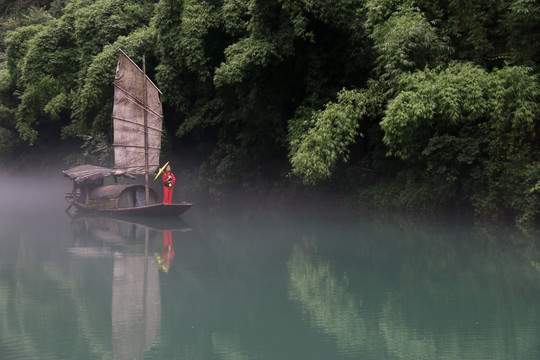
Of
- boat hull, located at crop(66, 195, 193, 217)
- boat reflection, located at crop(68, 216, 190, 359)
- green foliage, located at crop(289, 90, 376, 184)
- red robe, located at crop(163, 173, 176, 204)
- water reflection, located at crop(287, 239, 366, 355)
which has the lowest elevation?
boat reflection, located at crop(68, 216, 190, 359)

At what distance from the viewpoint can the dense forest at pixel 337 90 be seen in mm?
9922

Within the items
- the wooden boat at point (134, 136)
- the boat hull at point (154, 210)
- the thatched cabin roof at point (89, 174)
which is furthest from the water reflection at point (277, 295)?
the thatched cabin roof at point (89, 174)

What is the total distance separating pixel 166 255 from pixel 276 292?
2.80m

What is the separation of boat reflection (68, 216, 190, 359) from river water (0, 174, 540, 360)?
1.0 inches

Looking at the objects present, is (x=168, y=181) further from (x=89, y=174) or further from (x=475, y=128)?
(x=475, y=128)

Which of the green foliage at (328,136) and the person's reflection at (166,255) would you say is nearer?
the person's reflection at (166,255)

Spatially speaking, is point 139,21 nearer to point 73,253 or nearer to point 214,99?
point 214,99

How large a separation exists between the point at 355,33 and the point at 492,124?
3.19 metres

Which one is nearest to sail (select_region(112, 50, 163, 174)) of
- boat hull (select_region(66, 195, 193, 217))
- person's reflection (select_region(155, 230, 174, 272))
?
boat hull (select_region(66, 195, 193, 217))

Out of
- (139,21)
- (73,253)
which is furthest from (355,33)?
(139,21)

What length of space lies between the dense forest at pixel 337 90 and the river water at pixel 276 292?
1.12 meters

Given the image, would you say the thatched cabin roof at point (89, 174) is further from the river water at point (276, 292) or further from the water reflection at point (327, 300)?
the water reflection at point (327, 300)

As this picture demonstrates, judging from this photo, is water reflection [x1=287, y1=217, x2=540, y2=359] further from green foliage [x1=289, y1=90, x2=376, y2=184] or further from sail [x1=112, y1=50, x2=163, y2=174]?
sail [x1=112, y1=50, x2=163, y2=174]

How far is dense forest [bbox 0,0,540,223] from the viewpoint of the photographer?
9922mm
